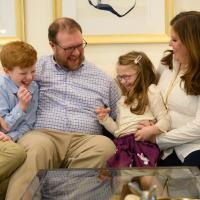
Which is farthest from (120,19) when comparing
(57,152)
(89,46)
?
(57,152)

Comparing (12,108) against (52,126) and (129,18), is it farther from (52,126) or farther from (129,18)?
(129,18)

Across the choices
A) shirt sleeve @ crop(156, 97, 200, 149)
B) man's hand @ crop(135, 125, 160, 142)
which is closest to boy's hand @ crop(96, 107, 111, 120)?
man's hand @ crop(135, 125, 160, 142)

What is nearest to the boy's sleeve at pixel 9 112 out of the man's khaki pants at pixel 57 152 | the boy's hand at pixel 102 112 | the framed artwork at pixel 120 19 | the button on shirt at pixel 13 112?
the button on shirt at pixel 13 112

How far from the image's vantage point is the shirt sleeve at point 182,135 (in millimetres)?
2139

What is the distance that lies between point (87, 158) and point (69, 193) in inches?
21.6

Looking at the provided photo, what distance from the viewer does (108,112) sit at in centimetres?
237

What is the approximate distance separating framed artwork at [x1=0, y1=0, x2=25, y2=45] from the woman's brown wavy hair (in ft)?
3.67

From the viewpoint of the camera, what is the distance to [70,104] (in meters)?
2.39

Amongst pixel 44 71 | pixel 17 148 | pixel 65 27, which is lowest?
pixel 17 148

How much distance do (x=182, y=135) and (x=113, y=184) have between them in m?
0.64

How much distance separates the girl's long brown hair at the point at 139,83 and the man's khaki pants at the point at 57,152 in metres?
0.26

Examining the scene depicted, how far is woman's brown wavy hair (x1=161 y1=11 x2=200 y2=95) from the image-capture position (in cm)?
216

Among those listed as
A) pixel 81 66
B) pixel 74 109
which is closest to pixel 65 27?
pixel 81 66

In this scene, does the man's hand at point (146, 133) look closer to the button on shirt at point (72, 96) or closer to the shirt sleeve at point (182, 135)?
the shirt sleeve at point (182, 135)
